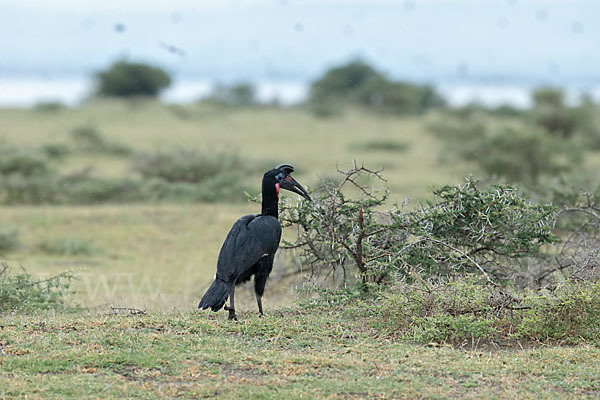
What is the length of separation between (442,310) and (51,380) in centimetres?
336

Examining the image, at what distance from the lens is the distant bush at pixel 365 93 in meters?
46.0

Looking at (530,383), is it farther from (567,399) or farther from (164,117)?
(164,117)

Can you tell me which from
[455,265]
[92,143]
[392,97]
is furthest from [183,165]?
[392,97]

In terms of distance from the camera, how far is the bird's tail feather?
682 centimetres

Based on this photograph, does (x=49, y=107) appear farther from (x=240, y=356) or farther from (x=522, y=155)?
(x=240, y=356)

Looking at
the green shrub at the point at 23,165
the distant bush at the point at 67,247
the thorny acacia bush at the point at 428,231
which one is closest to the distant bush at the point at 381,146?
the green shrub at the point at 23,165

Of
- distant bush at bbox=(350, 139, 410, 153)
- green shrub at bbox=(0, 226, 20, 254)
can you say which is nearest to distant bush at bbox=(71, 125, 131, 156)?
distant bush at bbox=(350, 139, 410, 153)

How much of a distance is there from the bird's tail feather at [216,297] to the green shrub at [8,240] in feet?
24.6

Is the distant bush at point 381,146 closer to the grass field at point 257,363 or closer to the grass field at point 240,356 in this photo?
the grass field at point 240,356

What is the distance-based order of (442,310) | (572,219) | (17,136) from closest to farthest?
(442,310) < (572,219) < (17,136)


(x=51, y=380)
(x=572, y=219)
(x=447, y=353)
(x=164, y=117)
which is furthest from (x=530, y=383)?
(x=164, y=117)

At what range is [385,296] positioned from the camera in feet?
23.5

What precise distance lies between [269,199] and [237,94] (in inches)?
1962

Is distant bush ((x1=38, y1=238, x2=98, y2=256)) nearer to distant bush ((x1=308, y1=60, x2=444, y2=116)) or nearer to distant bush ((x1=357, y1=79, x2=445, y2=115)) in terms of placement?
distant bush ((x1=308, y1=60, x2=444, y2=116))
